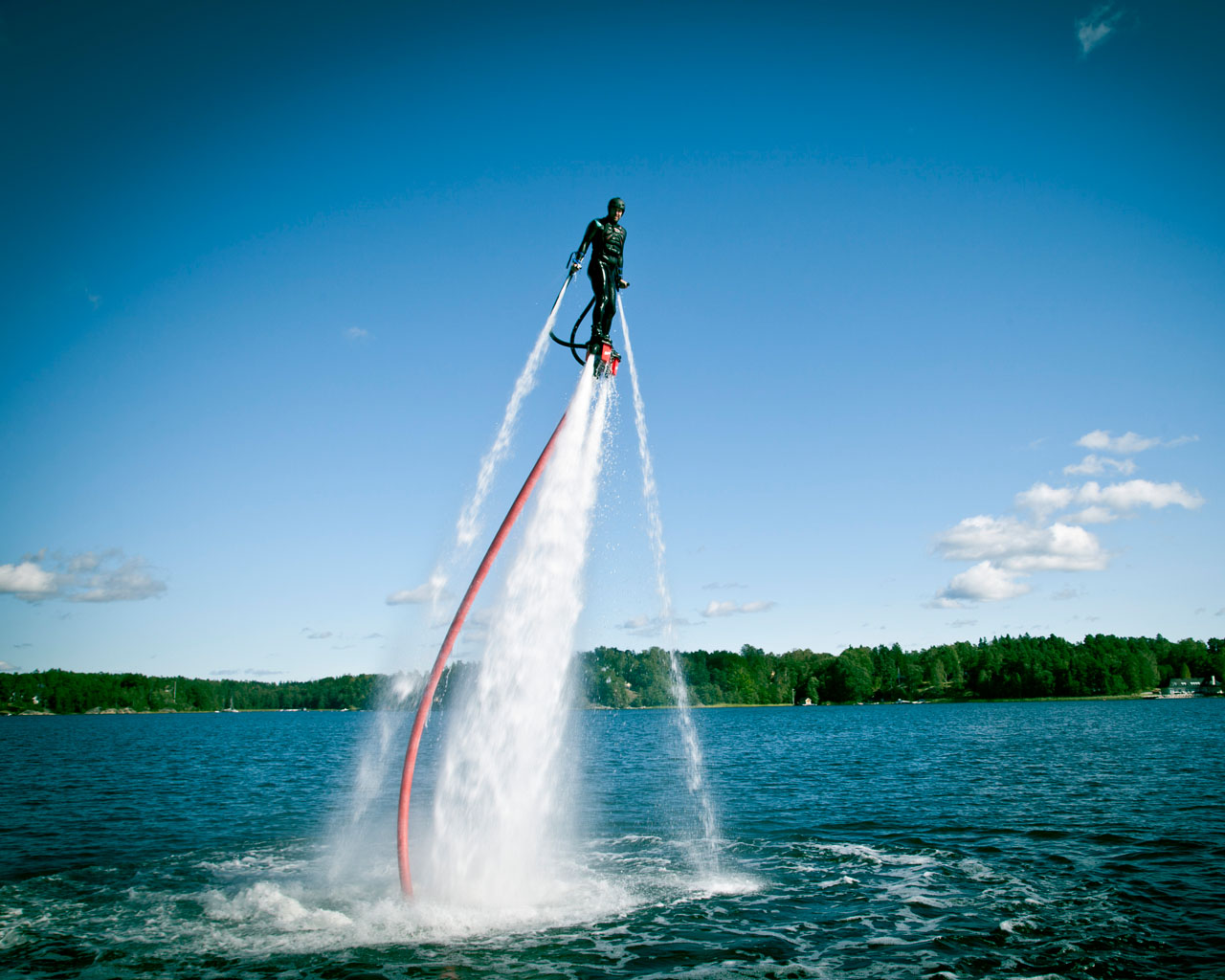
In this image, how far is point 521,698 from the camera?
1391 centimetres

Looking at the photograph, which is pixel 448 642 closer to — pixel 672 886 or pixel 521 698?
pixel 521 698

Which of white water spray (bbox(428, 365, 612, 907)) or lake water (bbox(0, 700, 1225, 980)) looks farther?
white water spray (bbox(428, 365, 612, 907))

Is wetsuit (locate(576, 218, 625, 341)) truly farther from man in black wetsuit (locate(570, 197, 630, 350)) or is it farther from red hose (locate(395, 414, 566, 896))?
red hose (locate(395, 414, 566, 896))

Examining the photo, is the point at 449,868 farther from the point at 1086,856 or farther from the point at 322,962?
the point at 1086,856

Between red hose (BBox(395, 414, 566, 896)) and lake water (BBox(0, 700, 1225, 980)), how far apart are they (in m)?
2.16

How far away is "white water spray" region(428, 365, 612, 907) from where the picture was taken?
1370 cm

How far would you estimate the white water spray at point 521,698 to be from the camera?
13.7m

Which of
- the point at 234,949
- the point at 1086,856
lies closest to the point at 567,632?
the point at 234,949

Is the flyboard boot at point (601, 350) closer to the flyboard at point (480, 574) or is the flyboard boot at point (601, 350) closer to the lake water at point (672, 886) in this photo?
the flyboard at point (480, 574)

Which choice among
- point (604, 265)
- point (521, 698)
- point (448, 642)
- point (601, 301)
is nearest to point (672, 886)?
point (521, 698)

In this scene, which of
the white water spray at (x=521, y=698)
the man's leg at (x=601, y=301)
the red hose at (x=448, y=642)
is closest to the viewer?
the red hose at (x=448, y=642)

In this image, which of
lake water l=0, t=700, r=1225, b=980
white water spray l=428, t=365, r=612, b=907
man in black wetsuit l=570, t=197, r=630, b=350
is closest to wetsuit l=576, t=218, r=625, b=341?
man in black wetsuit l=570, t=197, r=630, b=350

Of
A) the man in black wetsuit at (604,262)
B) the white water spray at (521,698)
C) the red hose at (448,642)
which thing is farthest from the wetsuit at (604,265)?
the red hose at (448,642)

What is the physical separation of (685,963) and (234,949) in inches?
303
